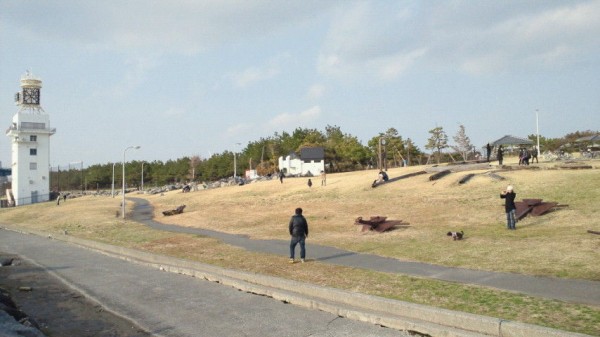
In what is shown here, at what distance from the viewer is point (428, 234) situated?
18.2m

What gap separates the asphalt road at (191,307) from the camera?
772 centimetres

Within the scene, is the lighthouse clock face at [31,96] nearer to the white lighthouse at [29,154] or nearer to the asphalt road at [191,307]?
the white lighthouse at [29,154]

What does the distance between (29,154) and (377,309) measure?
74.3 meters

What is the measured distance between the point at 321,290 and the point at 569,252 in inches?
297

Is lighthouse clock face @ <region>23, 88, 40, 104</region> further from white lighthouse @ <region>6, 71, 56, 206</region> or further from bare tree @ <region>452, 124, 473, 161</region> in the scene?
bare tree @ <region>452, 124, 473, 161</region>

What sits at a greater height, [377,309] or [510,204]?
[510,204]

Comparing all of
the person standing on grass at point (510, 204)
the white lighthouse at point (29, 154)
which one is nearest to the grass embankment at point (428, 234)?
the person standing on grass at point (510, 204)

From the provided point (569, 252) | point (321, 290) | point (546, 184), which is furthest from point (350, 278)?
point (546, 184)

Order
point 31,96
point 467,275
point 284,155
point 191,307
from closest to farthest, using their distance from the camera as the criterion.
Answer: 1. point 191,307
2. point 467,275
3. point 31,96
4. point 284,155

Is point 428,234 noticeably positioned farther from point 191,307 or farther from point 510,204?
point 191,307

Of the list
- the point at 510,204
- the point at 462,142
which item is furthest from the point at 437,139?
the point at 510,204

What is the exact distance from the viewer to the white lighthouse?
68.1 meters

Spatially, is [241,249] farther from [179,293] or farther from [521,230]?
[521,230]

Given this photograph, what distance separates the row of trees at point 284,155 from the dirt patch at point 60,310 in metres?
33.7
